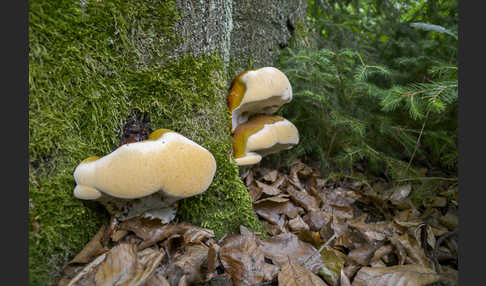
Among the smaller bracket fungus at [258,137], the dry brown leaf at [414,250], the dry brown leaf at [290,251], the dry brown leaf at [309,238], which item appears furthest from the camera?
the smaller bracket fungus at [258,137]

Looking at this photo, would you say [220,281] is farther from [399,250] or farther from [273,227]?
[399,250]

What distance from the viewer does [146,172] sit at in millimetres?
1302

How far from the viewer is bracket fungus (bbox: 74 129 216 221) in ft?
4.24

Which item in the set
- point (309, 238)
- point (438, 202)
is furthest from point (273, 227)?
point (438, 202)

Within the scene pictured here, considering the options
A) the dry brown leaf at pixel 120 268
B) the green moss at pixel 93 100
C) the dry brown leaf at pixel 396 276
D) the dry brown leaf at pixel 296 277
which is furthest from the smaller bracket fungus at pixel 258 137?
the dry brown leaf at pixel 396 276

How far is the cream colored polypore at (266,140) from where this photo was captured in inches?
83.9

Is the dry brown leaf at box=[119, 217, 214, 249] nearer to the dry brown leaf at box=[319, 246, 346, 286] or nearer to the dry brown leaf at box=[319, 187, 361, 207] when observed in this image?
the dry brown leaf at box=[319, 246, 346, 286]

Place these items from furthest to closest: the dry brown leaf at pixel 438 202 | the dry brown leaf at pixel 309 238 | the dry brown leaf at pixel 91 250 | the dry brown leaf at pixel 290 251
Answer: the dry brown leaf at pixel 438 202 < the dry brown leaf at pixel 309 238 < the dry brown leaf at pixel 290 251 < the dry brown leaf at pixel 91 250

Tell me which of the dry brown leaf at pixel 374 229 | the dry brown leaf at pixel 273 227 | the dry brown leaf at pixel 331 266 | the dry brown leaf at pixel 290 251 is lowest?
the dry brown leaf at pixel 273 227

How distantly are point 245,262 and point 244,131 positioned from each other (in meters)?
1.06

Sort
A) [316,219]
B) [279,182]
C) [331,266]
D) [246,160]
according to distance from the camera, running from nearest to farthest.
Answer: [331,266] → [246,160] → [316,219] → [279,182]

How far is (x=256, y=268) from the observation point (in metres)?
1.54

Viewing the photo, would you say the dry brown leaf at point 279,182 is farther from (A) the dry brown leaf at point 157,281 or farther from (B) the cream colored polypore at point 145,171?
(A) the dry brown leaf at point 157,281

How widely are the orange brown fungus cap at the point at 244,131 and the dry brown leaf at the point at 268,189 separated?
0.48 meters
